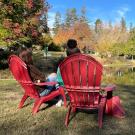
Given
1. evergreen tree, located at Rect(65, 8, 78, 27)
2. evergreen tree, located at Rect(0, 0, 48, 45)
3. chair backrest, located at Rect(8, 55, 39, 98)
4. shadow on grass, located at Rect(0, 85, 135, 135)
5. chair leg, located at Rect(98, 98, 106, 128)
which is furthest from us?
evergreen tree, located at Rect(65, 8, 78, 27)

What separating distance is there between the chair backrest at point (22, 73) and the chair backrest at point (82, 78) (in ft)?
3.64

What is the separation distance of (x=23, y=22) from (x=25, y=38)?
108 cm

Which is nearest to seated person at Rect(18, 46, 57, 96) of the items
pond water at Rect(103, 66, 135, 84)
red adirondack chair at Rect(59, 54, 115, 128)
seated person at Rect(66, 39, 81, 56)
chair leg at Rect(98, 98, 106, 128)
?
seated person at Rect(66, 39, 81, 56)

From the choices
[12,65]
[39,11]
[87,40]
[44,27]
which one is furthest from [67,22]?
[12,65]

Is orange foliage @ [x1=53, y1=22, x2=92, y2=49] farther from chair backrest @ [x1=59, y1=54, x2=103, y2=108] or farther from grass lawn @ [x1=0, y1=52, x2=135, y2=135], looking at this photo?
chair backrest @ [x1=59, y1=54, x2=103, y2=108]

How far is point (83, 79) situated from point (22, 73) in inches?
60.8

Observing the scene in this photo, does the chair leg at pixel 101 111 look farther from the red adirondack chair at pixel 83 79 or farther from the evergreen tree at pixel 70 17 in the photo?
the evergreen tree at pixel 70 17

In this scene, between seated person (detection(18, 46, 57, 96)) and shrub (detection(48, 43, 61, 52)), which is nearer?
seated person (detection(18, 46, 57, 96))

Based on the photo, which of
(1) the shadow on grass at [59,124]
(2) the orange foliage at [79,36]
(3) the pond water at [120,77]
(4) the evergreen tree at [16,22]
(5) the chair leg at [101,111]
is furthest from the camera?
(2) the orange foliage at [79,36]

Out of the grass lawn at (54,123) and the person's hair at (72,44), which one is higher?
the person's hair at (72,44)

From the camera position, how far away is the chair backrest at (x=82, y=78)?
6000 mm

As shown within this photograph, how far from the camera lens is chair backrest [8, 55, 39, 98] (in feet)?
23.2

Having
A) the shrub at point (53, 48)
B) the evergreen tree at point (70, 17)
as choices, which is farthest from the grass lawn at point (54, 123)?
the evergreen tree at point (70, 17)

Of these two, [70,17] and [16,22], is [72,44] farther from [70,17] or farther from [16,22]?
[70,17]
